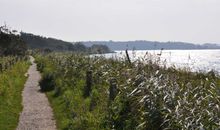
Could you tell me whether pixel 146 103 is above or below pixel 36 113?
above

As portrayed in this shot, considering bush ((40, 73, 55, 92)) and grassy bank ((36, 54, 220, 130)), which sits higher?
grassy bank ((36, 54, 220, 130))

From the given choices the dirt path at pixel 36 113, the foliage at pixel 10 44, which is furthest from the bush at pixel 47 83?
the foliage at pixel 10 44

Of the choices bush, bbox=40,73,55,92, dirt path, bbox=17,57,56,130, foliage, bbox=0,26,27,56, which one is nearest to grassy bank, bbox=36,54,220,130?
dirt path, bbox=17,57,56,130

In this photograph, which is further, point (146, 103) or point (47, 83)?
point (47, 83)

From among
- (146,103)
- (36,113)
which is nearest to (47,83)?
(36,113)

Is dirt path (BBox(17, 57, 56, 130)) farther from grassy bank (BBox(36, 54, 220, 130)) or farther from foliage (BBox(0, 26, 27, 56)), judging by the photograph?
foliage (BBox(0, 26, 27, 56))

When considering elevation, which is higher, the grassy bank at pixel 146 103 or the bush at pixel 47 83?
the grassy bank at pixel 146 103

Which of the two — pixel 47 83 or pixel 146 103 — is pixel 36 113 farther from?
pixel 47 83

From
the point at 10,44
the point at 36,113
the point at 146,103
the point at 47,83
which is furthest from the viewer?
the point at 10,44

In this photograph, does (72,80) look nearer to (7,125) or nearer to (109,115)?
(7,125)

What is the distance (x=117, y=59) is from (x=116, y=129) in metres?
11.8

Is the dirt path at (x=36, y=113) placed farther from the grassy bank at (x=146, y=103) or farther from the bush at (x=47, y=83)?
the bush at (x=47, y=83)

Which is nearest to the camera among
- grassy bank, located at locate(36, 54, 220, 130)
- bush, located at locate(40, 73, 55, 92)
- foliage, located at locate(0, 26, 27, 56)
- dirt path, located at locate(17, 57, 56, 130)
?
grassy bank, located at locate(36, 54, 220, 130)

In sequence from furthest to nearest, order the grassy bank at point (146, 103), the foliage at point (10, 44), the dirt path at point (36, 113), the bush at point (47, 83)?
the foliage at point (10, 44), the bush at point (47, 83), the dirt path at point (36, 113), the grassy bank at point (146, 103)
